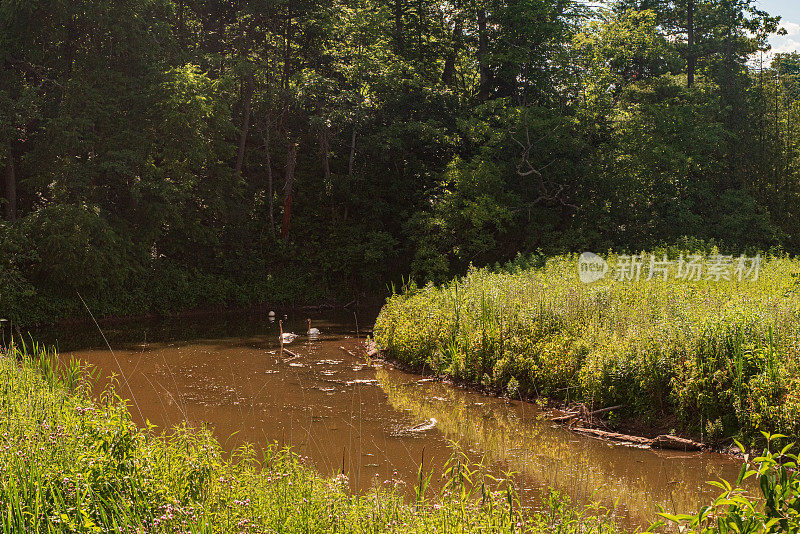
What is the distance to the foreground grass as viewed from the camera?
4289 millimetres

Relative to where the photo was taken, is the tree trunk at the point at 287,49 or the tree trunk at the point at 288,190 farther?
the tree trunk at the point at 288,190

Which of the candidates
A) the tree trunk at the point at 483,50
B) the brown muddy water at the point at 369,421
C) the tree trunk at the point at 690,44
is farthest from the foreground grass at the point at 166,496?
the tree trunk at the point at 690,44

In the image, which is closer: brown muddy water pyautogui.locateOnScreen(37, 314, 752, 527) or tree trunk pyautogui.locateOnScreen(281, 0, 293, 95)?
brown muddy water pyautogui.locateOnScreen(37, 314, 752, 527)

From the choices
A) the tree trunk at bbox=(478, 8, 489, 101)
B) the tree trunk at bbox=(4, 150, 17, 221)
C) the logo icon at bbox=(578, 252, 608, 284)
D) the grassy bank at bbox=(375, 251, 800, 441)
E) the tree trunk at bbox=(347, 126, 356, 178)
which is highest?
the tree trunk at bbox=(478, 8, 489, 101)

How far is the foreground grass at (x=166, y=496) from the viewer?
4289mm

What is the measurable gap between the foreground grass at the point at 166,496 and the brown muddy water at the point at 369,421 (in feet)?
1.95

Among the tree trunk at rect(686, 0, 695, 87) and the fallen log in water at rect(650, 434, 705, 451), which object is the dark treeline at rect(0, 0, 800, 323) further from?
the fallen log in water at rect(650, 434, 705, 451)

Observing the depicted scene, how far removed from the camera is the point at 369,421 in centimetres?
1012

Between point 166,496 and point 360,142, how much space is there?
2088 cm

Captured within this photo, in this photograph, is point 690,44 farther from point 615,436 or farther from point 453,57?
point 615,436

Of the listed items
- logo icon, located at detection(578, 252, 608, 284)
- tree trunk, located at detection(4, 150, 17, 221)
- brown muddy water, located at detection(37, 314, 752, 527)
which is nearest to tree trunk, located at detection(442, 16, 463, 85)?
logo icon, located at detection(578, 252, 608, 284)

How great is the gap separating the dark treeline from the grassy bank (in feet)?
29.5

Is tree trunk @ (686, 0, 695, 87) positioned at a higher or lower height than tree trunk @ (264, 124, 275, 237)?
higher

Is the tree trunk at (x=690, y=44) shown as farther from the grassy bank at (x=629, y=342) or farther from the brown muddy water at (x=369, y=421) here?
the brown muddy water at (x=369, y=421)
